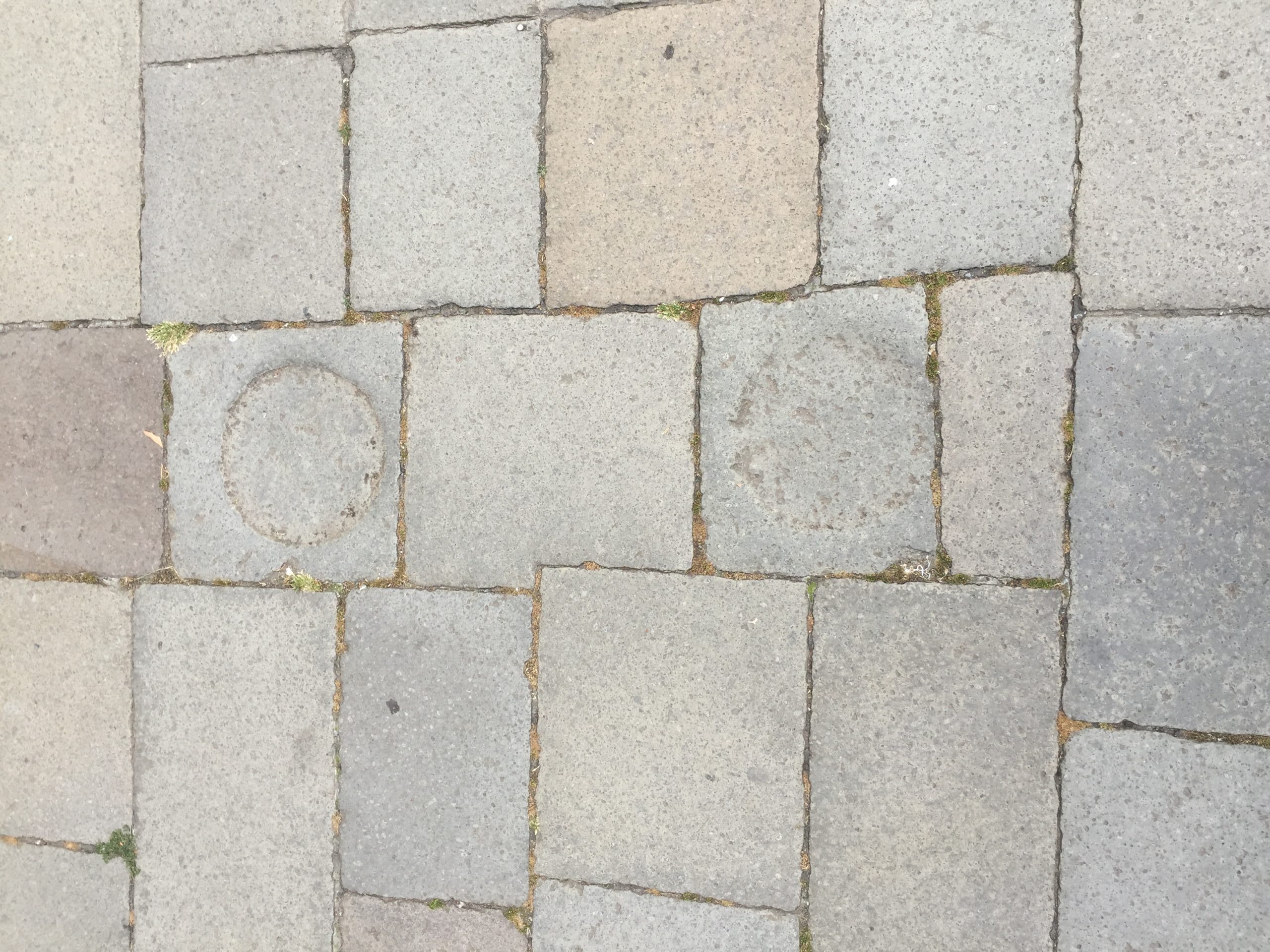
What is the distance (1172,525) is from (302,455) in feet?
8.38

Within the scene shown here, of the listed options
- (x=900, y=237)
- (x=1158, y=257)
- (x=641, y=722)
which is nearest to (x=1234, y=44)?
(x=1158, y=257)

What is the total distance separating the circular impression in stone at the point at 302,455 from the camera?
2.67m

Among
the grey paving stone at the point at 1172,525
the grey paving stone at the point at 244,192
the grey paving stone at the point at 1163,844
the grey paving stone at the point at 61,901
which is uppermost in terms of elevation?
the grey paving stone at the point at 244,192

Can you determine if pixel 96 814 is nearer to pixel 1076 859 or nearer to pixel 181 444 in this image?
pixel 181 444

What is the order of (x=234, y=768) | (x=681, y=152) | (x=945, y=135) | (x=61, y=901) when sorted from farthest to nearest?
(x=61, y=901) < (x=234, y=768) < (x=681, y=152) < (x=945, y=135)

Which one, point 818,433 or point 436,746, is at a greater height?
point 818,433

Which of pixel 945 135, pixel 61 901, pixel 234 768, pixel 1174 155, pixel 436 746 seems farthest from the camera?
pixel 61 901

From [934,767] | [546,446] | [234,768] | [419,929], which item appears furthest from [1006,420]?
[234,768]

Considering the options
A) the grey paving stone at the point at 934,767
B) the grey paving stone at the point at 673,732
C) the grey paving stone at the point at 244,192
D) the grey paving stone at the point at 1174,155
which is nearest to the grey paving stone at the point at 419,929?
the grey paving stone at the point at 673,732

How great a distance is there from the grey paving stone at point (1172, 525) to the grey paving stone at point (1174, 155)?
115 millimetres

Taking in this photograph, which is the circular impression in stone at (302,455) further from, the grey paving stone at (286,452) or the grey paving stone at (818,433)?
the grey paving stone at (818,433)

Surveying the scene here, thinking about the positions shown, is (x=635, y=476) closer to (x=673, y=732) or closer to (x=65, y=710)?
(x=673, y=732)

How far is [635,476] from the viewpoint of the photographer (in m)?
2.54

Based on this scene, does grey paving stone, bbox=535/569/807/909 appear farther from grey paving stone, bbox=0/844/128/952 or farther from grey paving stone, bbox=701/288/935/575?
grey paving stone, bbox=0/844/128/952
